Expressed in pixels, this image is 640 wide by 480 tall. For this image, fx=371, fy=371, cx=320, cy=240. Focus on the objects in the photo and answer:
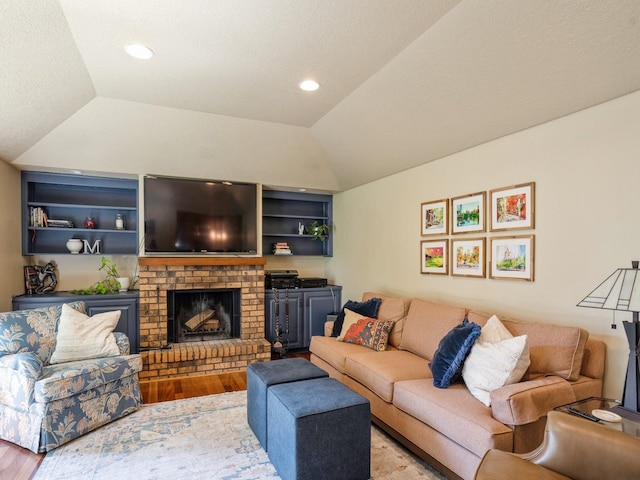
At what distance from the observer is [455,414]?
214cm

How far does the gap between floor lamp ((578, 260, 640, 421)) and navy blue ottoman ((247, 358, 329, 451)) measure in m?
1.82

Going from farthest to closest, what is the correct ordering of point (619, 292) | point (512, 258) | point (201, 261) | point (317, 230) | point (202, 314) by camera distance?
point (317, 230) → point (202, 314) → point (201, 261) → point (512, 258) → point (619, 292)

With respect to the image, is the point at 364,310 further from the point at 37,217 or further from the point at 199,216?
the point at 37,217

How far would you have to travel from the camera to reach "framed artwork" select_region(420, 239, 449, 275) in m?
3.69

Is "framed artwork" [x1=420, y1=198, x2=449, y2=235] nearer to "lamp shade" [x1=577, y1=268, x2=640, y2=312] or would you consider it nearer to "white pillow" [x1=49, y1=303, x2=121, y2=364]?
"lamp shade" [x1=577, y1=268, x2=640, y2=312]

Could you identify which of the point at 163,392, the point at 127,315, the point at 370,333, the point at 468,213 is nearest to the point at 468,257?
the point at 468,213

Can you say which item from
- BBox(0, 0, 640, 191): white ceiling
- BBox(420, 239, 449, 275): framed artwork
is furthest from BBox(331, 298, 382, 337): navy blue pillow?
BBox(0, 0, 640, 191): white ceiling

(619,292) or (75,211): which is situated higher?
(75,211)

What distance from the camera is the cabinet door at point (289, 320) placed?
16.8 ft

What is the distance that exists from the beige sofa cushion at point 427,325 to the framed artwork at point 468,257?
1.34 ft

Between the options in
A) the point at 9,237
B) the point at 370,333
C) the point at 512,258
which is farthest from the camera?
the point at 9,237

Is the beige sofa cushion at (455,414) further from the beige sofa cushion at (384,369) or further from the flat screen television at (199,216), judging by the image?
the flat screen television at (199,216)

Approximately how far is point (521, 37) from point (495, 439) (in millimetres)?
2270

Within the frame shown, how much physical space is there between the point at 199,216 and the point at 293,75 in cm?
238
